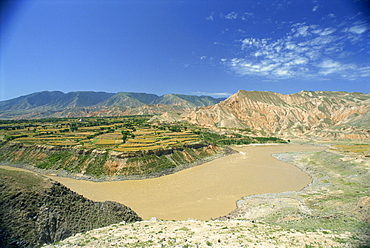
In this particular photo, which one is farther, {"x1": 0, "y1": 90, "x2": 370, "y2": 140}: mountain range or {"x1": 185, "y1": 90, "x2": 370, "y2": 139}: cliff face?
{"x1": 185, "y1": 90, "x2": 370, "y2": 139}: cliff face

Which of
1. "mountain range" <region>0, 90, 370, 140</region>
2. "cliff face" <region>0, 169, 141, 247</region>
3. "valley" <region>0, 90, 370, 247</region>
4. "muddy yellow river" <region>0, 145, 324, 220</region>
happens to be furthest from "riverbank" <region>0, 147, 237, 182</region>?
"mountain range" <region>0, 90, 370, 140</region>

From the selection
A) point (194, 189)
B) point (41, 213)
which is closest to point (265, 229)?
point (41, 213)

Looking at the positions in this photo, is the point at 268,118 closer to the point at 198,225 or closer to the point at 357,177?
the point at 357,177

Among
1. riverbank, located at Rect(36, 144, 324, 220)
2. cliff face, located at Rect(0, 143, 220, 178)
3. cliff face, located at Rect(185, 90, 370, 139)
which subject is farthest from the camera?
cliff face, located at Rect(185, 90, 370, 139)

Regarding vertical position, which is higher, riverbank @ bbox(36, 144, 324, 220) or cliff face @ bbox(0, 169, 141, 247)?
cliff face @ bbox(0, 169, 141, 247)

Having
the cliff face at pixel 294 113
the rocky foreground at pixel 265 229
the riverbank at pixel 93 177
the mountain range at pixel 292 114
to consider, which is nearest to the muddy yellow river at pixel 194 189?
the riverbank at pixel 93 177

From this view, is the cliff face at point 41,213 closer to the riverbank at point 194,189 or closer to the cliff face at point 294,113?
the riverbank at point 194,189

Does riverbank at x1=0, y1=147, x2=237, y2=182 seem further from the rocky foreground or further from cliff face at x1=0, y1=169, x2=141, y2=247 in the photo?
cliff face at x1=0, y1=169, x2=141, y2=247

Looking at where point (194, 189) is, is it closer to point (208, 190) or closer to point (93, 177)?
point (208, 190)
